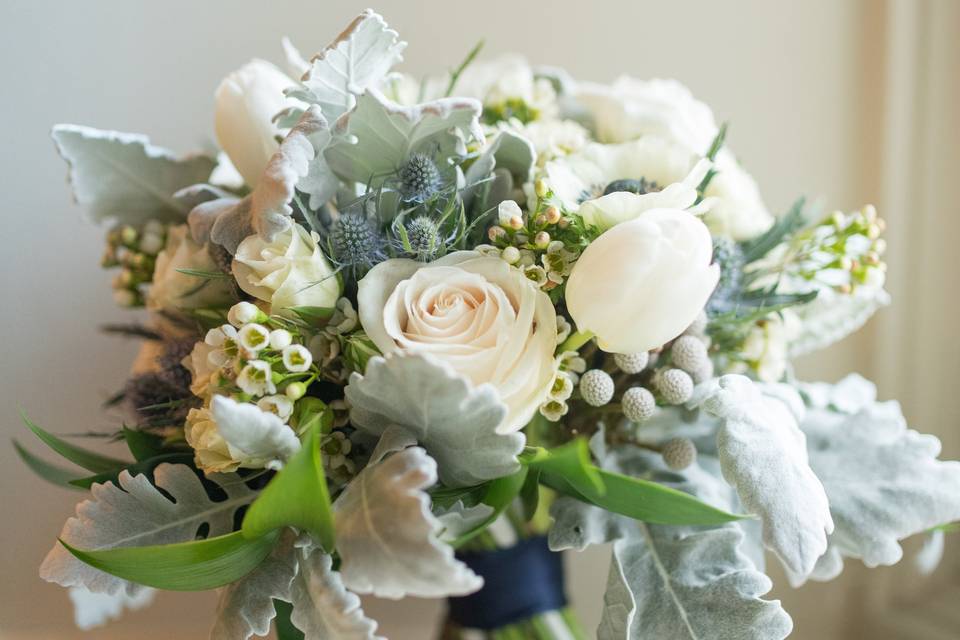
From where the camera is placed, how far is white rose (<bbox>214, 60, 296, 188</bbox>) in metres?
0.64

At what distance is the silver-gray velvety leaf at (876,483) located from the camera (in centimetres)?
60

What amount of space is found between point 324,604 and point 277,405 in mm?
126

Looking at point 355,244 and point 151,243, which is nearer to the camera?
point 355,244

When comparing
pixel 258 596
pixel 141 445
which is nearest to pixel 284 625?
pixel 258 596

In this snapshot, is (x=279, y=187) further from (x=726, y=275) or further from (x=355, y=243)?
(x=726, y=275)

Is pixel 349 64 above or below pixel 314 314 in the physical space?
above

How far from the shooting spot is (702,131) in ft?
2.32

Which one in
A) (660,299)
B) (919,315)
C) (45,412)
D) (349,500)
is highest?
(660,299)

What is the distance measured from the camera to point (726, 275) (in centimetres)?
63

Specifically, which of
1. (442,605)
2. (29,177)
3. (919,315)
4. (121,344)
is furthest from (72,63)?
(919,315)

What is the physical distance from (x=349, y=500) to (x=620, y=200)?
260 millimetres

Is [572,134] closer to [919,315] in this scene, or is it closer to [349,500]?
[349,500]

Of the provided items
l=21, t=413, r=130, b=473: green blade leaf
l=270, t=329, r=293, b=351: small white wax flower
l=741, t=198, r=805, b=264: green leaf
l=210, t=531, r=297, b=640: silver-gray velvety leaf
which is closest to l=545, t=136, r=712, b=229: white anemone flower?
l=741, t=198, r=805, b=264: green leaf

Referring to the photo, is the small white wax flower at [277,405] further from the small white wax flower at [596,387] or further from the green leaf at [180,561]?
the small white wax flower at [596,387]
